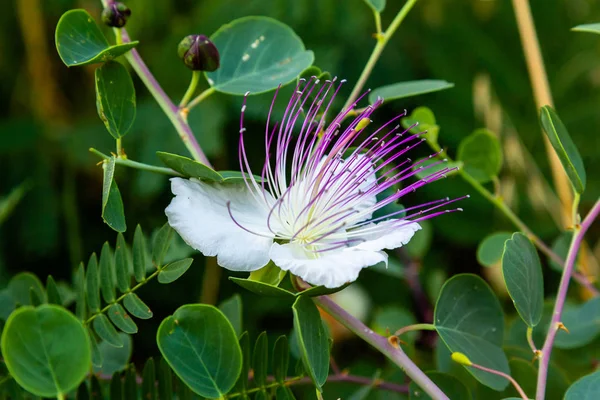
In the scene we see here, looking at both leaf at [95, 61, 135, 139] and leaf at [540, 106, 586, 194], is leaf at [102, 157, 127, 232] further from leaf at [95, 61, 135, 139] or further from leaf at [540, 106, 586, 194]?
leaf at [540, 106, 586, 194]

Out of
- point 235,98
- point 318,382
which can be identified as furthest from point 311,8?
point 318,382

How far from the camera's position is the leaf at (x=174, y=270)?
511 millimetres

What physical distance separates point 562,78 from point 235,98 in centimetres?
66

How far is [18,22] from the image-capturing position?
142cm

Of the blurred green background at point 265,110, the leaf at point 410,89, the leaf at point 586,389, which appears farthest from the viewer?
the blurred green background at point 265,110

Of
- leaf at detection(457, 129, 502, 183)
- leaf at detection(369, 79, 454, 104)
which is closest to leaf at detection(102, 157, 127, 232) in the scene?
leaf at detection(369, 79, 454, 104)

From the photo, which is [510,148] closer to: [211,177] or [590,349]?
[590,349]

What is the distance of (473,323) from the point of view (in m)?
0.58

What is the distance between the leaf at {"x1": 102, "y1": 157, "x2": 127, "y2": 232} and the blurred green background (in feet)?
2.02

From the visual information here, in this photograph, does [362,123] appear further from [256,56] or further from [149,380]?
[149,380]

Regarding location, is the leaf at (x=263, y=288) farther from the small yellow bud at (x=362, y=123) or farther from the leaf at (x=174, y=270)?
the small yellow bud at (x=362, y=123)

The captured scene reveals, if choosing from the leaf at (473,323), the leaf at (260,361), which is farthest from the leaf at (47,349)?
the leaf at (473,323)

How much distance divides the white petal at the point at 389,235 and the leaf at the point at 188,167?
0.39 ft

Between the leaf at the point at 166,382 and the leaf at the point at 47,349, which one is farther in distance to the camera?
the leaf at the point at 166,382
